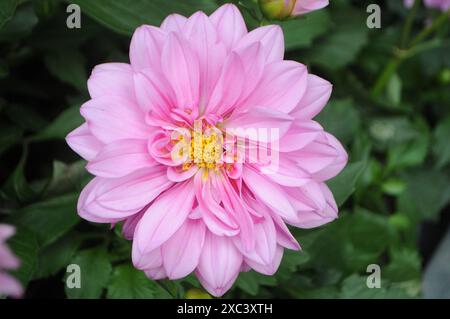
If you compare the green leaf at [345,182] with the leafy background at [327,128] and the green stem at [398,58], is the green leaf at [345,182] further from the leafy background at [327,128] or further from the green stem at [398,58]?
the green stem at [398,58]

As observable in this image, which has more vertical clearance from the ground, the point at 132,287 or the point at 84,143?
the point at 84,143

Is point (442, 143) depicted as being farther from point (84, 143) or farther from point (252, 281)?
point (84, 143)

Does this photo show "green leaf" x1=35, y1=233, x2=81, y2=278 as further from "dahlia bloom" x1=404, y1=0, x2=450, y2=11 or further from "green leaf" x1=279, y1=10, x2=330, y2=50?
"dahlia bloom" x1=404, y1=0, x2=450, y2=11

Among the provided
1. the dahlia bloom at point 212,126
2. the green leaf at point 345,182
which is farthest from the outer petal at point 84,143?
the green leaf at point 345,182

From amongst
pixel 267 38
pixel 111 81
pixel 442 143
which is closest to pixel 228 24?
pixel 267 38

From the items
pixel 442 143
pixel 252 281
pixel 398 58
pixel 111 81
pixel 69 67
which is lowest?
pixel 442 143

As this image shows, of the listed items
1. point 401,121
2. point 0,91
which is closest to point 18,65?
point 0,91

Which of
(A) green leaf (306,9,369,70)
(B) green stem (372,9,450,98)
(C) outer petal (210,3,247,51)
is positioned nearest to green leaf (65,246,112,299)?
(C) outer petal (210,3,247,51)
